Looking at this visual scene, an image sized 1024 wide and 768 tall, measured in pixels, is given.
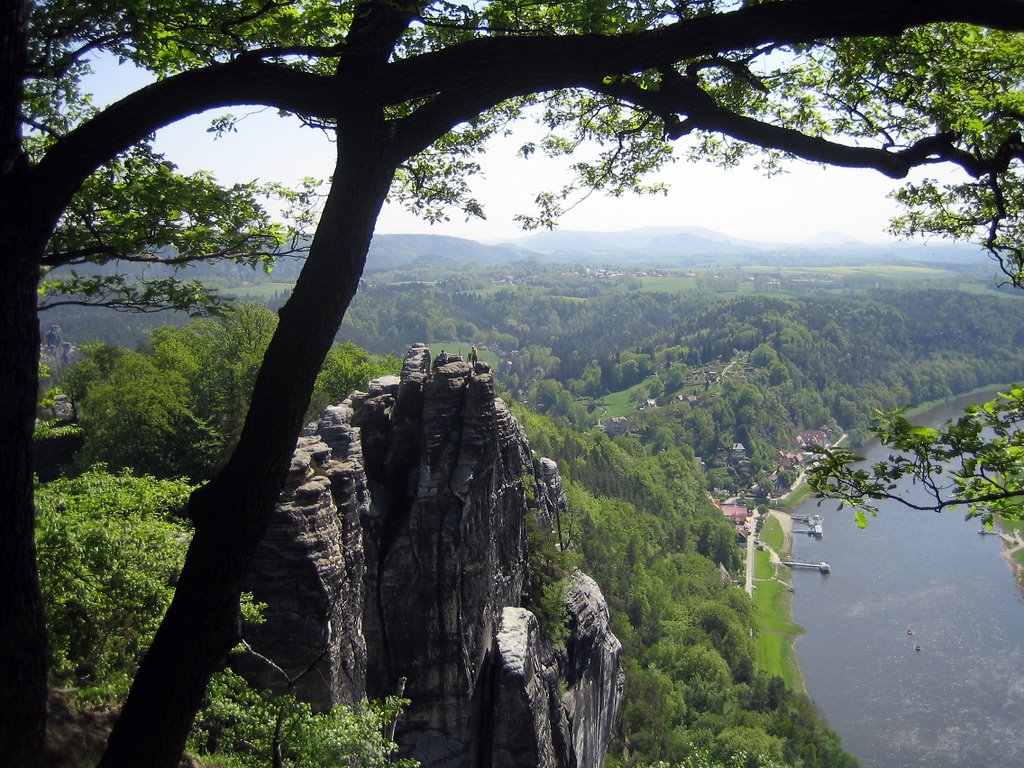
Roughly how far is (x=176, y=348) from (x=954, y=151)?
95.3 ft

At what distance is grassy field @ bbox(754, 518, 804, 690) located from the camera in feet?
181

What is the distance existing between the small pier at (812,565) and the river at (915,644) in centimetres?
82

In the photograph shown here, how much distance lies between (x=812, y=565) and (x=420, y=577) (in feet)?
225

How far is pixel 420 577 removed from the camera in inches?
580

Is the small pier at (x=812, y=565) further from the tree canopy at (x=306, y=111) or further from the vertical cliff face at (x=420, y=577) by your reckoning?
the tree canopy at (x=306, y=111)

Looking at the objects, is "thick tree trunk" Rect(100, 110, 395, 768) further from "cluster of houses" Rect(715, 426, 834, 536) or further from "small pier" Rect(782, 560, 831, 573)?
"small pier" Rect(782, 560, 831, 573)

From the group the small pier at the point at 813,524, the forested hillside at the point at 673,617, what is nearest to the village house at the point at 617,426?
the forested hillside at the point at 673,617

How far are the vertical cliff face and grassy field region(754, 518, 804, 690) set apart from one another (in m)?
43.6

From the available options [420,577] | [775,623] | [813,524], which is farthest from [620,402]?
[420,577]

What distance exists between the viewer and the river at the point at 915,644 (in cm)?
4438

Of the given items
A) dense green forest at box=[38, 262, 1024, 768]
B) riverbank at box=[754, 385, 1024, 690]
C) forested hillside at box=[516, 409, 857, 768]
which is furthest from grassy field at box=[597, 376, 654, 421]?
forested hillside at box=[516, 409, 857, 768]

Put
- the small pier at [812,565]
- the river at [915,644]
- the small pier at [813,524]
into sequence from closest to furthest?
the river at [915,644] → the small pier at [812,565] → the small pier at [813,524]

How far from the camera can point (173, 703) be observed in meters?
3.82

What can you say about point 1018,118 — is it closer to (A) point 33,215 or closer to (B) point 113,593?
(A) point 33,215
